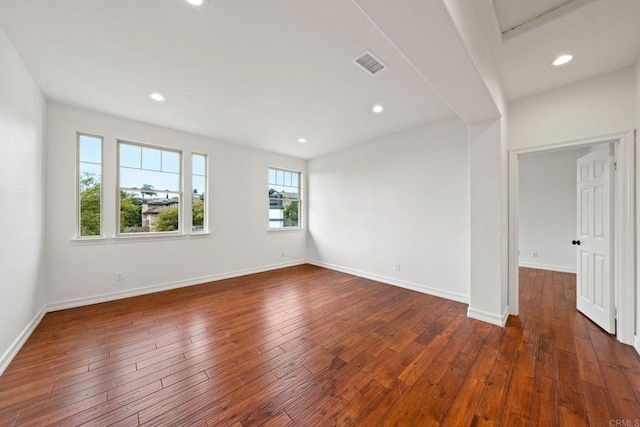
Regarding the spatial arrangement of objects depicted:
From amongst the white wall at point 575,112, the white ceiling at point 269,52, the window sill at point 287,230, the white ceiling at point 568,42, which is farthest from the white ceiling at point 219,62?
the window sill at point 287,230

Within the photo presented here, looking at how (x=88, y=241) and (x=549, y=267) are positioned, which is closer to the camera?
(x=88, y=241)

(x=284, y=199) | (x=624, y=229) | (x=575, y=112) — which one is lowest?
(x=624, y=229)

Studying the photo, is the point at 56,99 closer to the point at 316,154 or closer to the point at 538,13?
the point at 316,154

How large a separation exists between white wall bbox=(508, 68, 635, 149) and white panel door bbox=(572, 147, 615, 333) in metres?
0.39

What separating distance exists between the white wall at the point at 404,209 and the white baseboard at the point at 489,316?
20.8 inches

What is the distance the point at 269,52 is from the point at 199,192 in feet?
10.2

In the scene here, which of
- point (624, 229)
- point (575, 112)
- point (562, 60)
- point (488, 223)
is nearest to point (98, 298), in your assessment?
point (488, 223)

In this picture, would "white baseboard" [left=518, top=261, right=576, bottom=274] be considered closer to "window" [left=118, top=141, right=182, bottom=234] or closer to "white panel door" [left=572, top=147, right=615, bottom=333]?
"white panel door" [left=572, top=147, right=615, bottom=333]

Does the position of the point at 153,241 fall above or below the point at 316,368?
above

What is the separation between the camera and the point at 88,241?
329 centimetres

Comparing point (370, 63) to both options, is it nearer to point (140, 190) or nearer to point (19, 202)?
point (19, 202)

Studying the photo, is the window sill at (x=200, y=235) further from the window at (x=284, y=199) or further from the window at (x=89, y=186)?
the window at (x=284, y=199)

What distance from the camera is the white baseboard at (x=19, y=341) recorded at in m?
1.92

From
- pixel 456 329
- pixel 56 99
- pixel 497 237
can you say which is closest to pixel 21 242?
pixel 56 99
